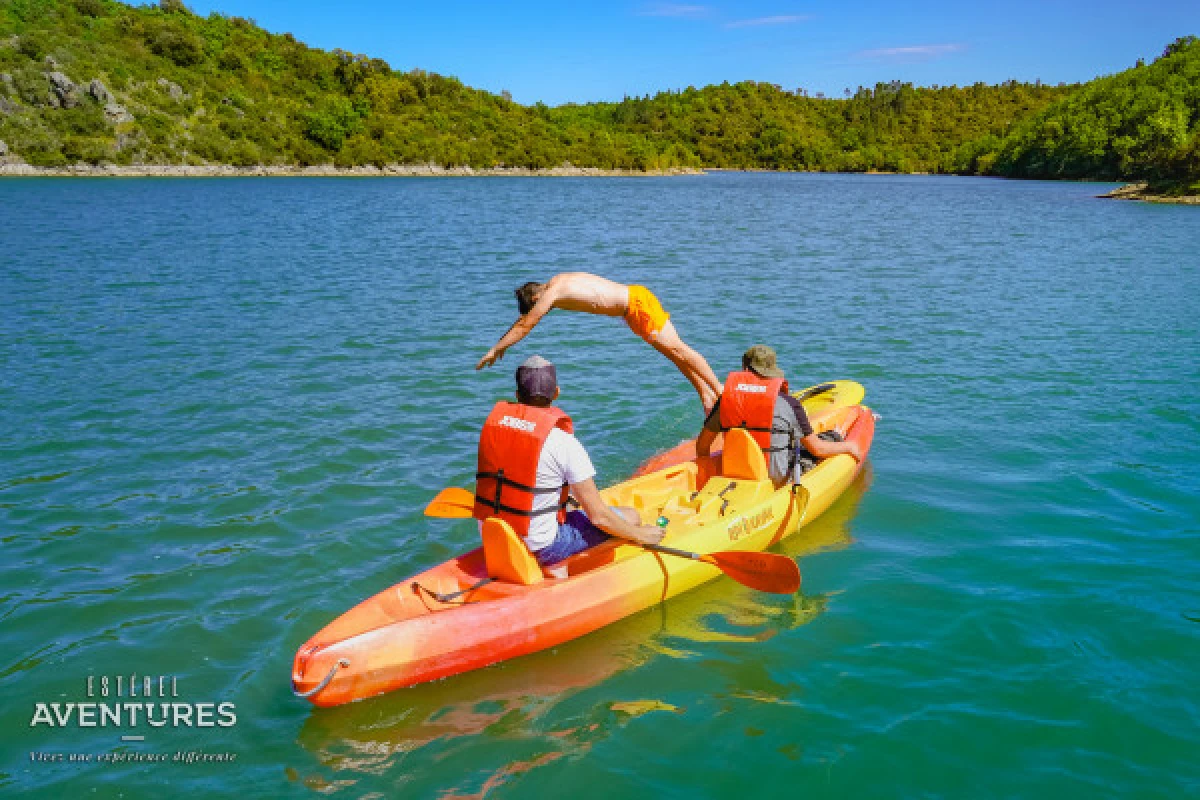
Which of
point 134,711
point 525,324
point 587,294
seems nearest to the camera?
point 134,711

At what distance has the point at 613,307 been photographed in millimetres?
8875

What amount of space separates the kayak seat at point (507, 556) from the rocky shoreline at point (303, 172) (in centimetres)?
7398

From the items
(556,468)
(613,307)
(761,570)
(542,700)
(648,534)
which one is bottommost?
(542,700)

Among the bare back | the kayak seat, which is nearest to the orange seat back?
the bare back

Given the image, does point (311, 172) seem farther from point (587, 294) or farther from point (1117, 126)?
point (1117, 126)

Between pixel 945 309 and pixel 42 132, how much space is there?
74306mm

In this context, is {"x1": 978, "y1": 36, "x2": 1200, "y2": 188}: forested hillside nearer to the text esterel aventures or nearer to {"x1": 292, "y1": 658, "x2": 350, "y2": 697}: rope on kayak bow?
{"x1": 292, "y1": 658, "x2": 350, "y2": 697}: rope on kayak bow

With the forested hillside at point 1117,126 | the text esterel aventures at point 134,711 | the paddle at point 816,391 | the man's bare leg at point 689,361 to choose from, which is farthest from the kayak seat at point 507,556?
the forested hillside at point 1117,126

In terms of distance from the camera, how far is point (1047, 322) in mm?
16406

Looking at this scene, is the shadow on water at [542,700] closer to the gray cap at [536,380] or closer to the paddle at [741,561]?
the paddle at [741,561]

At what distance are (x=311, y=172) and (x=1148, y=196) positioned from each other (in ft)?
242

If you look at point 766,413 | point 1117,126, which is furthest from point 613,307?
point 1117,126

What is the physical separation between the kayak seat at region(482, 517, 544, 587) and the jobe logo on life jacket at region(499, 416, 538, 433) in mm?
658

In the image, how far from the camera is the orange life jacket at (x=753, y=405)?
7492mm
